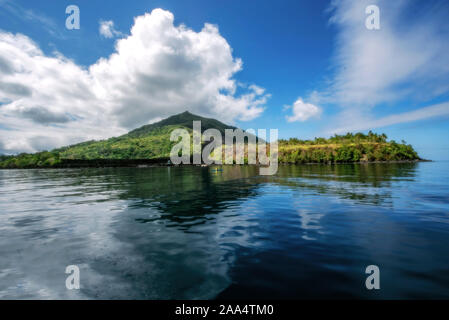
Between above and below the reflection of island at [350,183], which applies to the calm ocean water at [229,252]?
below

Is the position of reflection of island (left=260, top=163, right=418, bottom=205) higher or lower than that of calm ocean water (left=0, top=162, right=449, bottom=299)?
higher

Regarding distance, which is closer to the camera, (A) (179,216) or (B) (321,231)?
(B) (321,231)

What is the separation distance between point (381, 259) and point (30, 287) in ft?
49.8

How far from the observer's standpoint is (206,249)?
37.2ft

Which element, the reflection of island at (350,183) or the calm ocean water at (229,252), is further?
the reflection of island at (350,183)

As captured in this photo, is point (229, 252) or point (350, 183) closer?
point (229, 252)

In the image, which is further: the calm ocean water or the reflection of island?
the reflection of island

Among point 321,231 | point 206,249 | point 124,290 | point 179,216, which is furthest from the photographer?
point 179,216

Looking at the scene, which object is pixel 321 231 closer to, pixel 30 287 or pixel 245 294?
pixel 245 294

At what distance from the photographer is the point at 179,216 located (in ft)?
61.1

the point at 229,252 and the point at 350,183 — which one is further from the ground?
the point at 350,183
